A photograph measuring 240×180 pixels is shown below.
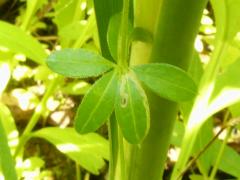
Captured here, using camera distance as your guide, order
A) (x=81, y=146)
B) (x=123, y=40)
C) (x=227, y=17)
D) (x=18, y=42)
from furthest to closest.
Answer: (x=81, y=146), (x=18, y=42), (x=227, y=17), (x=123, y=40)

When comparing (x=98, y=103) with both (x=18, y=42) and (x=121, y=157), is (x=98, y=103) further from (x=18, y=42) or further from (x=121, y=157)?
(x=18, y=42)

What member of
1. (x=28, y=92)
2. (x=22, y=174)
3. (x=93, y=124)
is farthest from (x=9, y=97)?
(x=93, y=124)

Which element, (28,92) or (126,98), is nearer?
(126,98)

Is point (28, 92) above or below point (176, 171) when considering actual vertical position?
below

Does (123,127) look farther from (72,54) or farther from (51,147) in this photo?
(51,147)

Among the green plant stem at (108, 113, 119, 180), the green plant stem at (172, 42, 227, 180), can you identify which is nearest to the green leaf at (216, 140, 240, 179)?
the green plant stem at (172, 42, 227, 180)

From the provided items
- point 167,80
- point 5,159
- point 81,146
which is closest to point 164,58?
point 167,80
